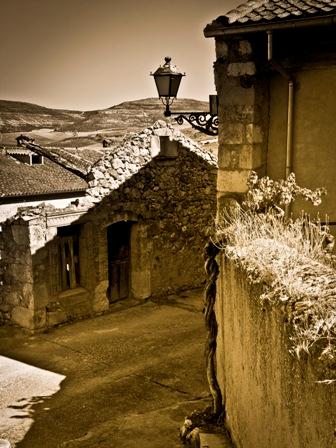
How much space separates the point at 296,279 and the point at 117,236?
27.7 feet

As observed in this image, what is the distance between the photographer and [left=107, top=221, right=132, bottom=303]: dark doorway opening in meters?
11.1

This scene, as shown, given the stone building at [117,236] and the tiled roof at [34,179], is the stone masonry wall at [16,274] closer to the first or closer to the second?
the stone building at [117,236]

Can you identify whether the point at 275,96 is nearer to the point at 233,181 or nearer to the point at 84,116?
the point at 233,181

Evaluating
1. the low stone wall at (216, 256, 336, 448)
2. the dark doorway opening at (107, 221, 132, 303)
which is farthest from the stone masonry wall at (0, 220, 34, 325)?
the low stone wall at (216, 256, 336, 448)

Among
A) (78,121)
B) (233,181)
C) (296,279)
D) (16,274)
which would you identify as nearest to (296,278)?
(296,279)

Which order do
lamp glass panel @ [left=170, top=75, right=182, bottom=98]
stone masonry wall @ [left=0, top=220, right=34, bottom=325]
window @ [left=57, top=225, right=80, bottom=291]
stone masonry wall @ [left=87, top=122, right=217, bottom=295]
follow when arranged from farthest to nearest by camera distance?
1. stone masonry wall @ [left=87, top=122, right=217, bottom=295]
2. window @ [left=57, top=225, right=80, bottom=291]
3. stone masonry wall @ [left=0, top=220, right=34, bottom=325]
4. lamp glass panel @ [left=170, top=75, right=182, bottom=98]

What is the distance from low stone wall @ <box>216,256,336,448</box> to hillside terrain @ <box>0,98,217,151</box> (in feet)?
39.3

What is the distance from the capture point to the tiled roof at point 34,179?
12.8 meters

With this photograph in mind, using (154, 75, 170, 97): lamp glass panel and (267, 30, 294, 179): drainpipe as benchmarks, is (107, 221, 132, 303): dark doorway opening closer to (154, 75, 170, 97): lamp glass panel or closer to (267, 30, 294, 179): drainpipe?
(154, 75, 170, 97): lamp glass panel

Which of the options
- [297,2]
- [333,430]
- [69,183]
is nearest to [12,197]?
[69,183]

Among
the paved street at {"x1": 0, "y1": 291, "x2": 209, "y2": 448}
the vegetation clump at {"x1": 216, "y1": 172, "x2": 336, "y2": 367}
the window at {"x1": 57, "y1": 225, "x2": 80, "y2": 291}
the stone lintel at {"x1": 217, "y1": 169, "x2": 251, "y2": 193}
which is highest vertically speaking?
the stone lintel at {"x1": 217, "y1": 169, "x2": 251, "y2": 193}

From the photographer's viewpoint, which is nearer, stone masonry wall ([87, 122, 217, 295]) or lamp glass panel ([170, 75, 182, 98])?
lamp glass panel ([170, 75, 182, 98])

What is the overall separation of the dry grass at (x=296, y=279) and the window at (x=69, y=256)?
598 cm

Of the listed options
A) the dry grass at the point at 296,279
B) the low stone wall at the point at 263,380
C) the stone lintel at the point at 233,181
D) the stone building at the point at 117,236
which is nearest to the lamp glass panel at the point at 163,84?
the stone lintel at the point at 233,181
